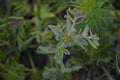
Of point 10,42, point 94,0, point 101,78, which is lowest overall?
point 101,78

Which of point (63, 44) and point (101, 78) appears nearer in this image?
point (63, 44)

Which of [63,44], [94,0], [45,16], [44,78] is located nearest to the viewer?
[63,44]

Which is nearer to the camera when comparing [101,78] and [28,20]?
[101,78]

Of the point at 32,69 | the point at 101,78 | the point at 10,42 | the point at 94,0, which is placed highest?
the point at 94,0

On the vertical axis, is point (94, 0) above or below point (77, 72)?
above

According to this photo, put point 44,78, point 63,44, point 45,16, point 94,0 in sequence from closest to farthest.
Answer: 1. point 63,44
2. point 94,0
3. point 44,78
4. point 45,16

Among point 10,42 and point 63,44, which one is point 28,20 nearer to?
point 10,42

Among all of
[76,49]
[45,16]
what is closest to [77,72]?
[76,49]

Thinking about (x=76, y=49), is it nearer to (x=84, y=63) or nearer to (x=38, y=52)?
(x=84, y=63)

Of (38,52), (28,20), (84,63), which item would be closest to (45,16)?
(28,20)

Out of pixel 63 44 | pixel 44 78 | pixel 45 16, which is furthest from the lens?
pixel 45 16
